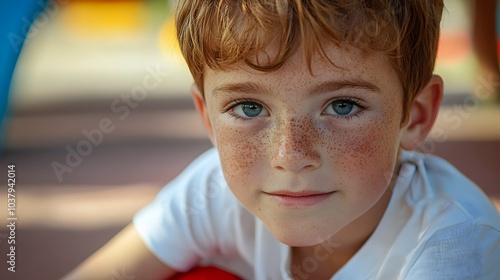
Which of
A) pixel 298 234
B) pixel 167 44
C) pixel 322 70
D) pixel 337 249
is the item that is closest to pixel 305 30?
pixel 322 70

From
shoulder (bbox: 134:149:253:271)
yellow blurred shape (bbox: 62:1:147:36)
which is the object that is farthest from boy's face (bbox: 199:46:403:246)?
yellow blurred shape (bbox: 62:1:147:36)

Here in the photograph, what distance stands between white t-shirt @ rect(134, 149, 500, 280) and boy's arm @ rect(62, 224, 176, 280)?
0.02m

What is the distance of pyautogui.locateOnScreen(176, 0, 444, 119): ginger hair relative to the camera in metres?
0.89

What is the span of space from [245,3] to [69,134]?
1.60m

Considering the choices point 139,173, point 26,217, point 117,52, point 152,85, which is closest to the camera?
point 26,217

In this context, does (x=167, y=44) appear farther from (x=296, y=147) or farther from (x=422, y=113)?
(x=296, y=147)

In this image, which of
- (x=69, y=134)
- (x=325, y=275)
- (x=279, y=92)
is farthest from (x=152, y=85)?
(x=279, y=92)

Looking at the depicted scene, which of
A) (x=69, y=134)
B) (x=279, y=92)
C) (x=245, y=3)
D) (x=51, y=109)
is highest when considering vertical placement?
(x=51, y=109)

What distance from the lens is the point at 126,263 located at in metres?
1.30

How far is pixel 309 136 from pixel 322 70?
8cm

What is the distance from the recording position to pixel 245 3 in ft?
3.02

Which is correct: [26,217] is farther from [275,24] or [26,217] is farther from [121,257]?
[275,24]

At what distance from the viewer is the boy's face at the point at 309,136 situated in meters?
0.92

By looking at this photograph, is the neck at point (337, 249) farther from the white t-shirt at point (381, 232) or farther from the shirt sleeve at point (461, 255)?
the shirt sleeve at point (461, 255)
